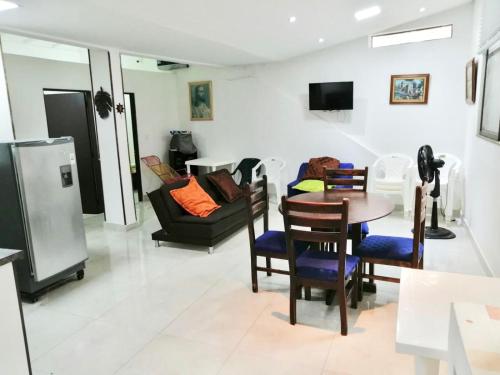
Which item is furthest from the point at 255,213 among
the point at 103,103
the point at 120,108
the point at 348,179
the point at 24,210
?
the point at 103,103

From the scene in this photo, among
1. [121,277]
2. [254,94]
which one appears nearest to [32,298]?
[121,277]

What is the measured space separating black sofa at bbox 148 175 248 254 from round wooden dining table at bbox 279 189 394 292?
1.26 m

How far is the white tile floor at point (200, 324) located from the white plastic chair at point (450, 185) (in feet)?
3.80

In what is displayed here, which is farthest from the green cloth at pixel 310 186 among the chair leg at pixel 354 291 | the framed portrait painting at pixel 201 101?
the framed portrait painting at pixel 201 101

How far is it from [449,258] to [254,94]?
4.37 meters

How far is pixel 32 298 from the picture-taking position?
3.25 metres

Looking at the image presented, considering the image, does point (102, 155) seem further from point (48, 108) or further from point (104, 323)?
point (104, 323)

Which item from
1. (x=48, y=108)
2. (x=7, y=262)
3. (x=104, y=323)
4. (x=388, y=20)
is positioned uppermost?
(x=388, y=20)

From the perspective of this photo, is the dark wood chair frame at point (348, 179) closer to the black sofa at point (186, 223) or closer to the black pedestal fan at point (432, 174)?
the black pedestal fan at point (432, 174)

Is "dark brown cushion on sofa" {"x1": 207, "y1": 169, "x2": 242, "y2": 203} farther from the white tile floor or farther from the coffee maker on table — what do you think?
the coffee maker on table

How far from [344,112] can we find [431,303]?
5254 mm

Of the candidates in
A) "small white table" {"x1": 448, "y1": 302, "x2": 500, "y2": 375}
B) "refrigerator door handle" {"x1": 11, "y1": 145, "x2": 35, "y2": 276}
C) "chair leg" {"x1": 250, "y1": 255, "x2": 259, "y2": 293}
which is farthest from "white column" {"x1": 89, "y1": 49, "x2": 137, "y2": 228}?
"small white table" {"x1": 448, "y1": 302, "x2": 500, "y2": 375}

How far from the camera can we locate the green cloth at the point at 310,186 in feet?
17.7

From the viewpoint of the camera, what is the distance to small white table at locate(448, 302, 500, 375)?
0.67 metres
